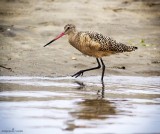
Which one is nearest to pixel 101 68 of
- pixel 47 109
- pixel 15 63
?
pixel 15 63

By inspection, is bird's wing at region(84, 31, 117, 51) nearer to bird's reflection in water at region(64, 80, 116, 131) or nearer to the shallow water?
the shallow water

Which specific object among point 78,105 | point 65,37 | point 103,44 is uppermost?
point 103,44

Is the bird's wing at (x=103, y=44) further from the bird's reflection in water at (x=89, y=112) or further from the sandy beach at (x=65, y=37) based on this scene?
the bird's reflection in water at (x=89, y=112)

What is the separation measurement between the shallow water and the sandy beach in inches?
33.8

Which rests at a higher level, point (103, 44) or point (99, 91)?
point (103, 44)

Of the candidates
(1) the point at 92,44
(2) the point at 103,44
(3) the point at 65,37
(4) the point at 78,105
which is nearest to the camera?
(4) the point at 78,105

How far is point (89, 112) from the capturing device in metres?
8.27

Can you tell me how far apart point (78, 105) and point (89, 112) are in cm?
46

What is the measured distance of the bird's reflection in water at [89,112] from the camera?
760 cm

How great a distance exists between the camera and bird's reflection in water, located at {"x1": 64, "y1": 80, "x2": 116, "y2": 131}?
24.9 feet

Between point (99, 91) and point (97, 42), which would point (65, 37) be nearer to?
point (97, 42)

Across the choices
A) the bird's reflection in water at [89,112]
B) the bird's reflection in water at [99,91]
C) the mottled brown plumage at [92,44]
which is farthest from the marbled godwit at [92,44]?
the bird's reflection in water at [89,112]

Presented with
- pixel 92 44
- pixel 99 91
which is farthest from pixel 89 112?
pixel 92 44

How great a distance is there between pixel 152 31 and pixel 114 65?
9.05 ft
